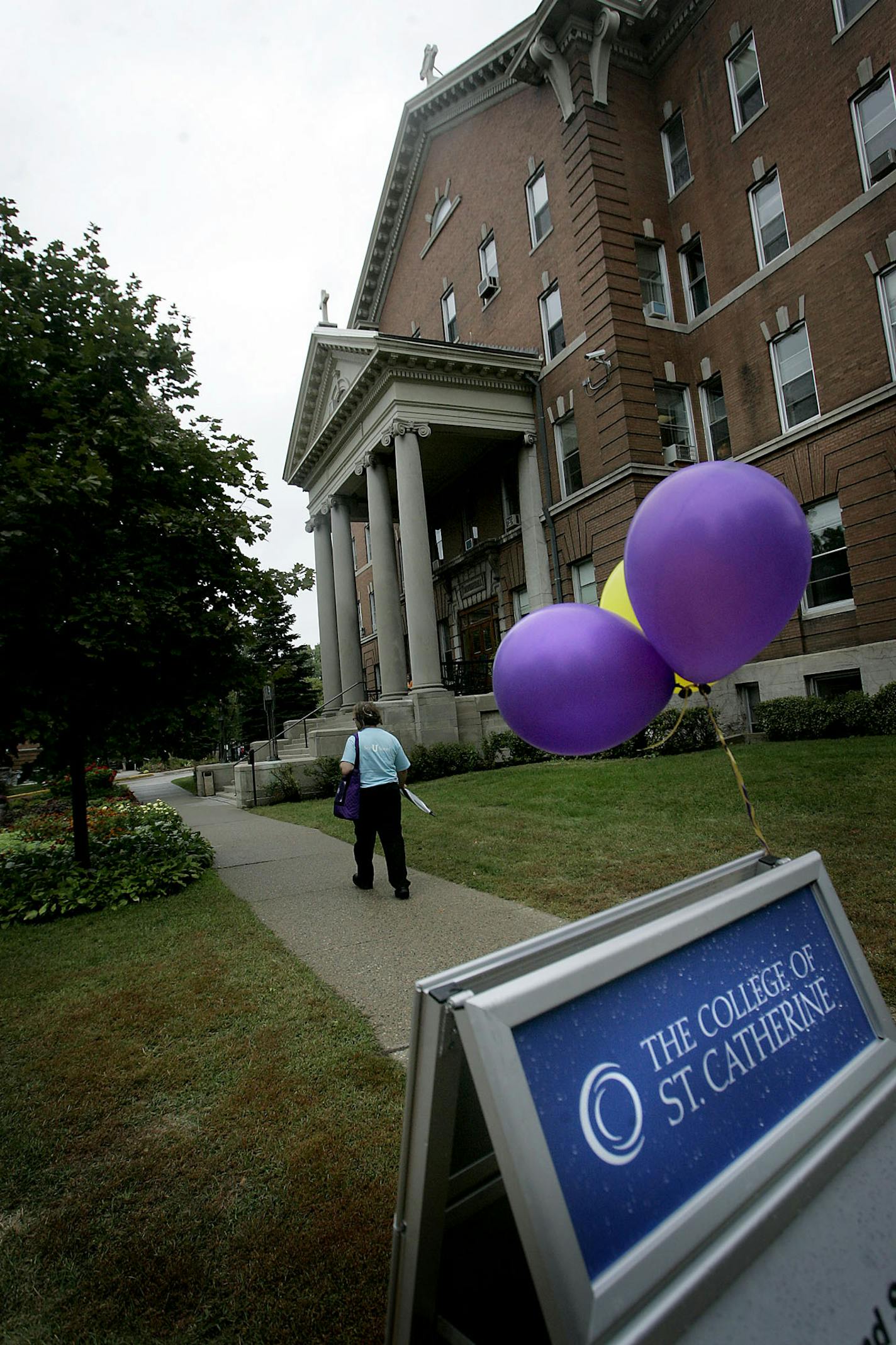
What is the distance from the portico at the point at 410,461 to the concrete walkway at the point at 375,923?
378 inches

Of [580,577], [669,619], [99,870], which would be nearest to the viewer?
[669,619]

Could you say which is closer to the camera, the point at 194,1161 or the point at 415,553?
the point at 194,1161

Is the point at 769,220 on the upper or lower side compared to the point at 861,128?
lower

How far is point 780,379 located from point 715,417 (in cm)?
214

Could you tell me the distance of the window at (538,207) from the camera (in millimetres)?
19266

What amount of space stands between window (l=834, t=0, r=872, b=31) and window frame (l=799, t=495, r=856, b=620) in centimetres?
902

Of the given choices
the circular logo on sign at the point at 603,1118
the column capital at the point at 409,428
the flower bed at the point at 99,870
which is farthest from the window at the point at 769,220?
the circular logo on sign at the point at 603,1118

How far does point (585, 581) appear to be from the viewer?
62.1ft

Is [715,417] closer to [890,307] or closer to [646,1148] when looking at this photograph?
[890,307]

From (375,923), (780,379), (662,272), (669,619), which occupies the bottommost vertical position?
(375,923)

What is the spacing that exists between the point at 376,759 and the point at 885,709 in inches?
387

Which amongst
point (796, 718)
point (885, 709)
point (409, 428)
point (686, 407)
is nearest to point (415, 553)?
point (409, 428)

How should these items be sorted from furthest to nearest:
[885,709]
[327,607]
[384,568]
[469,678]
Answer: [327,607]
[469,678]
[384,568]
[885,709]

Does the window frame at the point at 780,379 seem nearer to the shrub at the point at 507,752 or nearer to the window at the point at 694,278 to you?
the window at the point at 694,278
